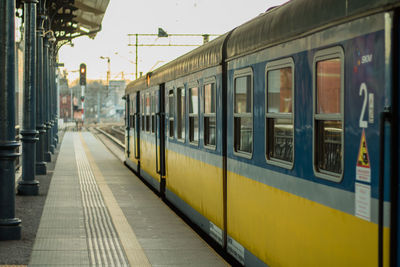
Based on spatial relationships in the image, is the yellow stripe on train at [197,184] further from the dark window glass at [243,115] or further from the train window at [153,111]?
the train window at [153,111]

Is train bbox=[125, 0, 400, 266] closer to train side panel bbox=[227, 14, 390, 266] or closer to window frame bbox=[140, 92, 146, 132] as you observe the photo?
train side panel bbox=[227, 14, 390, 266]

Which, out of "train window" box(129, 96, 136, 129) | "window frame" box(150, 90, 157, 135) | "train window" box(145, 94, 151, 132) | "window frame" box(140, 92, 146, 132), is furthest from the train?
"train window" box(129, 96, 136, 129)

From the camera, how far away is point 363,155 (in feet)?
14.4

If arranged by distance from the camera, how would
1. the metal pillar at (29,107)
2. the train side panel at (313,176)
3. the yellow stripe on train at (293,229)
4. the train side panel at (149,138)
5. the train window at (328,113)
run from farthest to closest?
the train side panel at (149,138) → the metal pillar at (29,107) → the train window at (328,113) → the yellow stripe on train at (293,229) → the train side panel at (313,176)

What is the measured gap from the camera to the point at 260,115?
670 cm

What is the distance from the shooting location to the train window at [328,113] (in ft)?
15.9

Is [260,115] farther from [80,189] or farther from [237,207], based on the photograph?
[80,189]

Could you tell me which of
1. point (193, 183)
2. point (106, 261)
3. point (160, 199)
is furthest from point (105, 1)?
point (106, 261)

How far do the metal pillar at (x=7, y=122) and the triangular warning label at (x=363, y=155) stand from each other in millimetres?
5887

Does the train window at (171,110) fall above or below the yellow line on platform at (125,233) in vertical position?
above

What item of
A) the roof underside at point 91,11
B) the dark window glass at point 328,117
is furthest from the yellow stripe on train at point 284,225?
the roof underside at point 91,11

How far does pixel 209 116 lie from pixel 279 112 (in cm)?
303

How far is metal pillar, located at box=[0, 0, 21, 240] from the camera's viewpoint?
9250mm

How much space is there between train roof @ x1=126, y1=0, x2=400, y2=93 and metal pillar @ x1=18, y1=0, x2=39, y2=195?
4.68m
